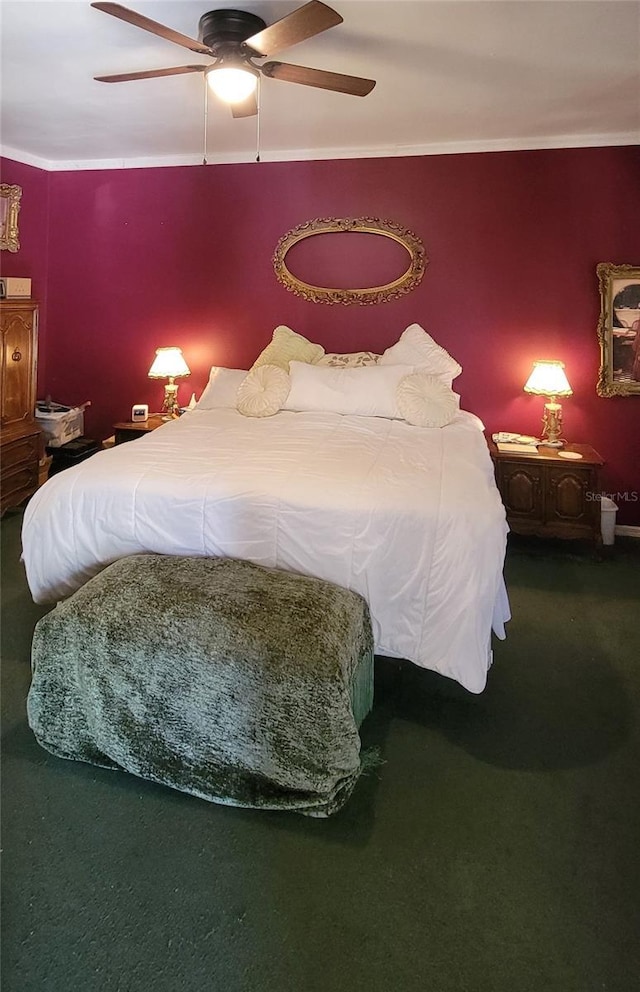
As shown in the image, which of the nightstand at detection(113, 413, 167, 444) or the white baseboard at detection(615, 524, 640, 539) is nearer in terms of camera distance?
the white baseboard at detection(615, 524, 640, 539)

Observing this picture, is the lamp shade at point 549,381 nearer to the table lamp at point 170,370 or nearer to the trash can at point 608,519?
the trash can at point 608,519

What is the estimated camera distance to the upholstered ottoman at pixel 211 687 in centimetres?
168

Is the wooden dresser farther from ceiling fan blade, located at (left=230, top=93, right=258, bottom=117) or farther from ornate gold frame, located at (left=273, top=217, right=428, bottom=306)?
ceiling fan blade, located at (left=230, top=93, right=258, bottom=117)

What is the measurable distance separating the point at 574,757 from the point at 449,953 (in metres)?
0.85

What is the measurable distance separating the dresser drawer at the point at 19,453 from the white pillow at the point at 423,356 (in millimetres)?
2488

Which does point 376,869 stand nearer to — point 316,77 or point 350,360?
point 316,77

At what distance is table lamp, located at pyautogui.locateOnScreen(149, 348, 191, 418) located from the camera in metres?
4.32

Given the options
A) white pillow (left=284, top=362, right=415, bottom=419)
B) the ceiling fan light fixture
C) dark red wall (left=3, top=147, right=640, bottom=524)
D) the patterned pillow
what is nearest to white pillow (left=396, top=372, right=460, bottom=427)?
white pillow (left=284, top=362, right=415, bottom=419)

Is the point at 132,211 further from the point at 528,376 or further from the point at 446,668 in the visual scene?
the point at 446,668

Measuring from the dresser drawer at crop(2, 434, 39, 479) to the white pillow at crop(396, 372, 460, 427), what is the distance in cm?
257

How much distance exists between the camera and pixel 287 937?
1.38 m

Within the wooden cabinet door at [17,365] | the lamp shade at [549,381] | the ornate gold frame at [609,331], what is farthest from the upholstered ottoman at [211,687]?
the ornate gold frame at [609,331]

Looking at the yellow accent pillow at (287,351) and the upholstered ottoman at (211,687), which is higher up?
the yellow accent pillow at (287,351)

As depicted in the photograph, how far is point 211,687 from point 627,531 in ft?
10.8
